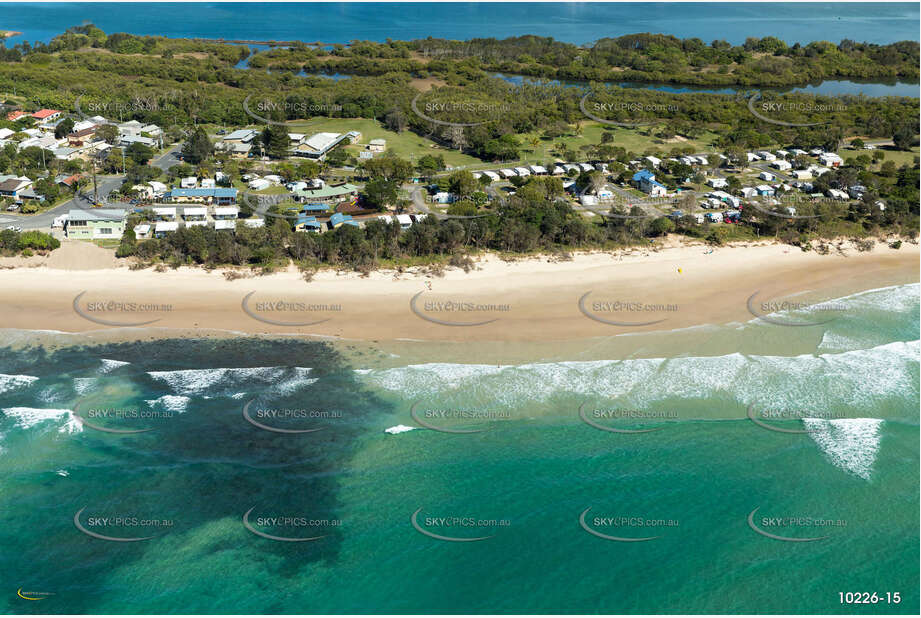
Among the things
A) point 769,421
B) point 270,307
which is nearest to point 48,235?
point 270,307

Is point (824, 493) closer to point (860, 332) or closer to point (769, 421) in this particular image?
point (769, 421)

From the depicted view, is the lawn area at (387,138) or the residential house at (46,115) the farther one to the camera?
the residential house at (46,115)

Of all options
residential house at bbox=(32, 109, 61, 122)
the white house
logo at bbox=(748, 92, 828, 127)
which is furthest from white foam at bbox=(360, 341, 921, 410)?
residential house at bbox=(32, 109, 61, 122)
